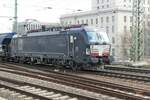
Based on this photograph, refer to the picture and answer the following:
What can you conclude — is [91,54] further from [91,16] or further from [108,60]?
[91,16]

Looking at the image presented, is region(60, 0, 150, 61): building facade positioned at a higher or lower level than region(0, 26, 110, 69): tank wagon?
higher

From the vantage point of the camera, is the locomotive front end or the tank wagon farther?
the tank wagon

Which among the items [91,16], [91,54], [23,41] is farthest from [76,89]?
[91,16]

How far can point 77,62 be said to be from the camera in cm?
2431

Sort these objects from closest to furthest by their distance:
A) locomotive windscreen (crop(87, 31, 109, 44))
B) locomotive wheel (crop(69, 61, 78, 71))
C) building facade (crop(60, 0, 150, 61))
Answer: locomotive windscreen (crop(87, 31, 109, 44))
locomotive wheel (crop(69, 61, 78, 71))
building facade (crop(60, 0, 150, 61))

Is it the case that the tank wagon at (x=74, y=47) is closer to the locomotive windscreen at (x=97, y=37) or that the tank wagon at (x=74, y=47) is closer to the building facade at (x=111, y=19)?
the locomotive windscreen at (x=97, y=37)

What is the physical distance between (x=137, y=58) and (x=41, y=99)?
23.8 metres

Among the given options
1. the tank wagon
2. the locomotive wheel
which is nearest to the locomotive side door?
the tank wagon

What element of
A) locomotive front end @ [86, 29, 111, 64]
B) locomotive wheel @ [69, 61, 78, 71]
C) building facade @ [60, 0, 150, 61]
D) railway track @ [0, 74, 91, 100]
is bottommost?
railway track @ [0, 74, 91, 100]

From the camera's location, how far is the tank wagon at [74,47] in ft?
78.0

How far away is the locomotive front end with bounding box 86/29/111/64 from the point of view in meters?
23.6

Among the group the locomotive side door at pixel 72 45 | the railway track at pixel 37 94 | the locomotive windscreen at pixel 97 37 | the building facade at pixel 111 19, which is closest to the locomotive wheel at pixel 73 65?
the locomotive side door at pixel 72 45

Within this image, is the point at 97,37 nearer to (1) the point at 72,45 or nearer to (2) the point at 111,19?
(1) the point at 72,45

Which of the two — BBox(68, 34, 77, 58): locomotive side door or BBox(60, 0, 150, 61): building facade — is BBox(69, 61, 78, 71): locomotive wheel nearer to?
BBox(68, 34, 77, 58): locomotive side door
